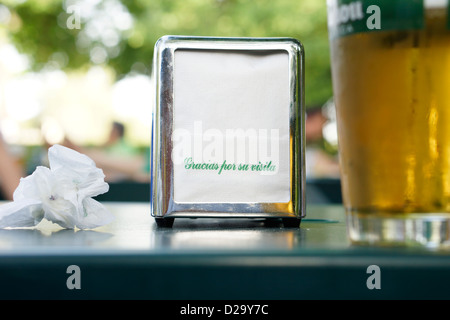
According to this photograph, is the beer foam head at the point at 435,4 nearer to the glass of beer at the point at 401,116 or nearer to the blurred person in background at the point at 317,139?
the glass of beer at the point at 401,116

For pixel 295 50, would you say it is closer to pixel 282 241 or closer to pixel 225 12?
pixel 282 241

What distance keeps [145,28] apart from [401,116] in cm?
878

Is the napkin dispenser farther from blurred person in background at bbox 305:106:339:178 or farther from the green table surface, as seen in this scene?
blurred person in background at bbox 305:106:339:178

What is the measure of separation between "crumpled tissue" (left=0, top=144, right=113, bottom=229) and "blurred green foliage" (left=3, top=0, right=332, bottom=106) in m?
7.75

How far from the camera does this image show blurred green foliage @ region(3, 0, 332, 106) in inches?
343

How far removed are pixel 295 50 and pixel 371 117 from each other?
0.30m

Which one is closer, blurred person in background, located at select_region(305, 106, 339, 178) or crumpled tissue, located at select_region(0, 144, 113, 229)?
crumpled tissue, located at select_region(0, 144, 113, 229)

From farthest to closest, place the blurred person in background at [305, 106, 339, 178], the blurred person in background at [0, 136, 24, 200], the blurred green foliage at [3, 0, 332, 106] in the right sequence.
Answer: the blurred person in background at [305, 106, 339, 178]
the blurred green foliage at [3, 0, 332, 106]
the blurred person in background at [0, 136, 24, 200]

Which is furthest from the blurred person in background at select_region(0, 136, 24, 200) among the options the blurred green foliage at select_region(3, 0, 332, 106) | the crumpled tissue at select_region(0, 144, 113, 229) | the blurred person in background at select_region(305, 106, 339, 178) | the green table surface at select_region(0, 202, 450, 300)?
the blurred person in background at select_region(305, 106, 339, 178)

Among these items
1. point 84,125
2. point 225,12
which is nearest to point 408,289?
point 225,12

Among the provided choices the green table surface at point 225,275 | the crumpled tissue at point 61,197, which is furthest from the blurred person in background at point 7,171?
the green table surface at point 225,275

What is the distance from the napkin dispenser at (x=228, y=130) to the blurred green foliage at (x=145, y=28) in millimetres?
7680

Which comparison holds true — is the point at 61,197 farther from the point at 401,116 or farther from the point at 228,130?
the point at 401,116

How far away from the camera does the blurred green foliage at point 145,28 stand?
8.71 m
